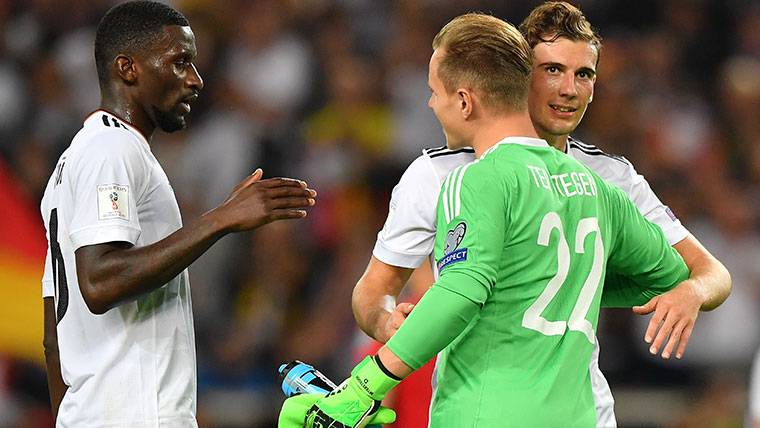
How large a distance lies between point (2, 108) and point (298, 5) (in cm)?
213

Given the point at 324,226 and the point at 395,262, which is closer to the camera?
the point at 395,262

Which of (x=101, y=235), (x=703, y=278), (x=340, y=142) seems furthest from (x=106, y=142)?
(x=340, y=142)

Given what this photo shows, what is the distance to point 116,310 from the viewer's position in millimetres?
3365

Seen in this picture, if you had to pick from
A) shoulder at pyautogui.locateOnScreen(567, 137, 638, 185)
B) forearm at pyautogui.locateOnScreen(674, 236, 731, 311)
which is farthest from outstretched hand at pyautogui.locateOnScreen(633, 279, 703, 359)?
shoulder at pyautogui.locateOnScreen(567, 137, 638, 185)

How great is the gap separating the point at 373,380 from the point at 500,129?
732mm

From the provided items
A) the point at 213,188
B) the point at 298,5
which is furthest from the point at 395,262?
the point at 298,5

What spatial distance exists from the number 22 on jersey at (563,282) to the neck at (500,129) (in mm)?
276

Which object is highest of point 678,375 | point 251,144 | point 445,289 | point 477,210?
point 251,144

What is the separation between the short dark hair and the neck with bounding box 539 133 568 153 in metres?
1.18

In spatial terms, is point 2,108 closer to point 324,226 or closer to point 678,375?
point 324,226

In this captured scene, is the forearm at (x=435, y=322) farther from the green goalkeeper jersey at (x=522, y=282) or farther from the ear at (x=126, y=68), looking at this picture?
the ear at (x=126, y=68)

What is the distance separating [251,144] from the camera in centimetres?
757

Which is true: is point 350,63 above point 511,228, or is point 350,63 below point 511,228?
above


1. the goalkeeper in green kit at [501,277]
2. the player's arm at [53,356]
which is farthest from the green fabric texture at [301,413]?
the player's arm at [53,356]
